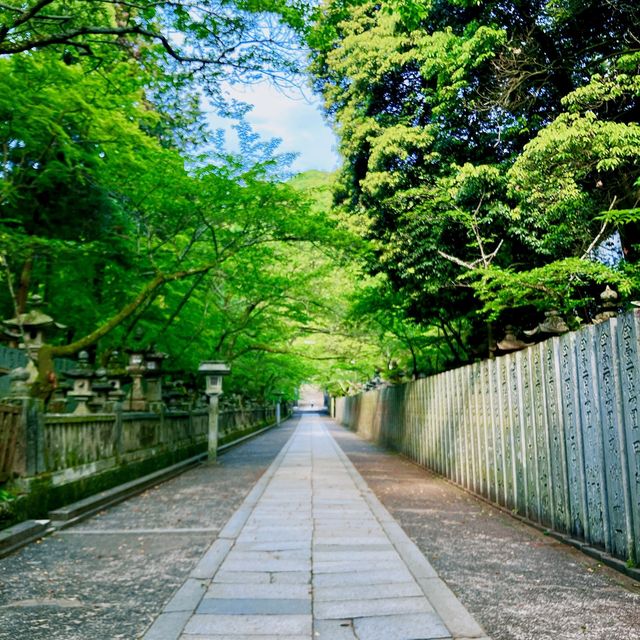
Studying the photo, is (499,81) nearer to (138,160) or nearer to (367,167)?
(367,167)

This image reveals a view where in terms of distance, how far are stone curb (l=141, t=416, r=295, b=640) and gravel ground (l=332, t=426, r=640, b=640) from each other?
218 cm

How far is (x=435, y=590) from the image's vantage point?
4504 millimetres

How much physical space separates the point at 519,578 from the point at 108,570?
4.02m

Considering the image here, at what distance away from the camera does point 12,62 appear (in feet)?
30.6

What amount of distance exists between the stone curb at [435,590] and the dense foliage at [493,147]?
14.5ft

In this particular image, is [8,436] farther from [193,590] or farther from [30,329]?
[30,329]

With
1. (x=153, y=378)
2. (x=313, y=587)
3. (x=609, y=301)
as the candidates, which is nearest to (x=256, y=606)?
(x=313, y=587)

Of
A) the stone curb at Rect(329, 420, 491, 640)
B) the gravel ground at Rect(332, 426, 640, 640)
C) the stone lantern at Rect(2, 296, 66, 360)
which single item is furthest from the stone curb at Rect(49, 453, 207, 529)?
the gravel ground at Rect(332, 426, 640, 640)

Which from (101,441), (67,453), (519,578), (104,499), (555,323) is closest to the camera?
(519,578)

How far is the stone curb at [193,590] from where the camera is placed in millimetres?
3764

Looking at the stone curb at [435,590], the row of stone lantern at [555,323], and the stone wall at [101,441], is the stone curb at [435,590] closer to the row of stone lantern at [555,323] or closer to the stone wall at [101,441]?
the row of stone lantern at [555,323]

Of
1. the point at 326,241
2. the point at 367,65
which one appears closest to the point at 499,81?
the point at 367,65

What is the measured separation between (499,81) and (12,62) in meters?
9.60

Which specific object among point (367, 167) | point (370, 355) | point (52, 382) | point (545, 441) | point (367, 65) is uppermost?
point (367, 65)
